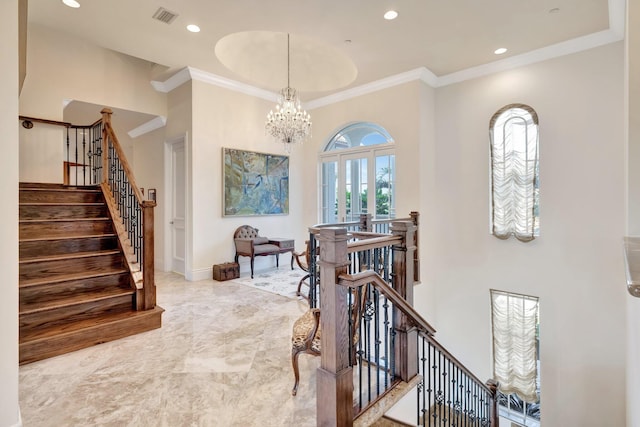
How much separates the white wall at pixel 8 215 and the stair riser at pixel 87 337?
4.11 ft

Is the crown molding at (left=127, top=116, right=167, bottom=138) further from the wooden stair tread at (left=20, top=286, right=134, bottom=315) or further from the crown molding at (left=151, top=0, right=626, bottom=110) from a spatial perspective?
the wooden stair tread at (left=20, top=286, right=134, bottom=315)

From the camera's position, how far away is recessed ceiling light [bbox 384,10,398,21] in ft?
12.2

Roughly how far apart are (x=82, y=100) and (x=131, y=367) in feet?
15.8

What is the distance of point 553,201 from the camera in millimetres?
4531

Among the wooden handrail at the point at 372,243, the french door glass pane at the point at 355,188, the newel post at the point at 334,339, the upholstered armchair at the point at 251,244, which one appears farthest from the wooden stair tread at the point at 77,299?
the french door glass pane at the point at 355,188

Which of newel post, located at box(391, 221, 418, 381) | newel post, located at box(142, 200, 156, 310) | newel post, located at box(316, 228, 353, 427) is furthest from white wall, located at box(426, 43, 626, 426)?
newel post, located at box(142, 200, 156, 310)

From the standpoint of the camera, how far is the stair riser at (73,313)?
290 cm

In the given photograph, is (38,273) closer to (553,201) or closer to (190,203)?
(190,203)

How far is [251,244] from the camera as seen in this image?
18.1 ft

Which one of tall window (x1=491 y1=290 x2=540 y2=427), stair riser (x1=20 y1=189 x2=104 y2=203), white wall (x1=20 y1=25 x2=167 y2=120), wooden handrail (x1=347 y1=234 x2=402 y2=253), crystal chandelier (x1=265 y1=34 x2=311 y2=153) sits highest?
white wall (x1=20 y1=25 x2=167 y2=120)

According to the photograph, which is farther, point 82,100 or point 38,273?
point 82,100

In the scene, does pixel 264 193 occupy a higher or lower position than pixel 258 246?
higher

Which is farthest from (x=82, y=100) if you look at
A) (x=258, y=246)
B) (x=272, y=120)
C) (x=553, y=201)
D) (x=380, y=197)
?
(x=553, y=201)

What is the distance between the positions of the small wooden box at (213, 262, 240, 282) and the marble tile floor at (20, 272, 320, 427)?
168 centimetres
